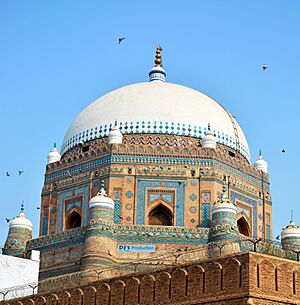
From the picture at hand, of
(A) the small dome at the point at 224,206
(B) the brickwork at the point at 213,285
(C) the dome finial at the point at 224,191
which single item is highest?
(C) the dome finial at the point at 224,191

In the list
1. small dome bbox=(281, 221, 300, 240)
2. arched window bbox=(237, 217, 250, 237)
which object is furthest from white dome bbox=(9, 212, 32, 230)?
small dome bbox=(281, 221, 300, 240)

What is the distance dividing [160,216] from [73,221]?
2745 mm

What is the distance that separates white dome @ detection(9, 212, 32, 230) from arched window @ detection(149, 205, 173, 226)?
151 inches

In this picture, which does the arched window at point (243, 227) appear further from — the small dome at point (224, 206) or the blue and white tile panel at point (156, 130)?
the blue and white tile panel at point (156, 130)

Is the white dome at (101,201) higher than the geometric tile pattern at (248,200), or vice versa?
the geometric tile pattern at (248,200)

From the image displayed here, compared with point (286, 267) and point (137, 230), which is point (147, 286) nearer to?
point (286, 267)

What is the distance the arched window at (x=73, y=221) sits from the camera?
25.7 m

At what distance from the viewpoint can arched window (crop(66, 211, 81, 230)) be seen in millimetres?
25688

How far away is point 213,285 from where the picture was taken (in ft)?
45.4

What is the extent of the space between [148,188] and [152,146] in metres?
1.36

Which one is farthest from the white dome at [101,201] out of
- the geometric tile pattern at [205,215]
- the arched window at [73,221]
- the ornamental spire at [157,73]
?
the ornamental spire at [157,73]

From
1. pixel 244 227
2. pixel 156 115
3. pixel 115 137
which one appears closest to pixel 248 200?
pixel 244 227

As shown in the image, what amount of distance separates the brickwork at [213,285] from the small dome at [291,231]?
1020cm

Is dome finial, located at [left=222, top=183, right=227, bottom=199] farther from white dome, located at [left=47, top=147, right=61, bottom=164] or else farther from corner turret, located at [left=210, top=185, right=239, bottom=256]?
white dome, located at [left=47, top=147, right=61, bottom=164]
